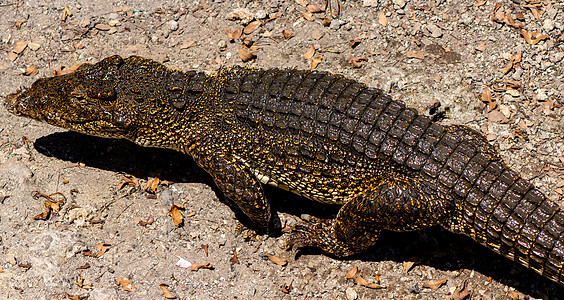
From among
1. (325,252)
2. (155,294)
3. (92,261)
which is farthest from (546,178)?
(92,261)

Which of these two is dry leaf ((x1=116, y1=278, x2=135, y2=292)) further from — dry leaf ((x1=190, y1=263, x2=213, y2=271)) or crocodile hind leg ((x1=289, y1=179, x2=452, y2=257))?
crocodile hind leg ((x1=289, y1=179, x2=452, y2=257))

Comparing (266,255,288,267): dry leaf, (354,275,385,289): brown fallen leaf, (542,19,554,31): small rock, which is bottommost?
(354,275,385,289): brown fallen leaf

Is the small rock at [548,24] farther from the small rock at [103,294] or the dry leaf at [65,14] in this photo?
the dry leaf at [65,14]

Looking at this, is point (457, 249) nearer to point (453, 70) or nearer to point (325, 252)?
point (325, 252)

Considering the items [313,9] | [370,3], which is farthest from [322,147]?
[370,3]

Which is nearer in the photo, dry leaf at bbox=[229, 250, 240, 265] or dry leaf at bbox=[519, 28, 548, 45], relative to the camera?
dry leaf at bbox=[229, 250, 240, 265]

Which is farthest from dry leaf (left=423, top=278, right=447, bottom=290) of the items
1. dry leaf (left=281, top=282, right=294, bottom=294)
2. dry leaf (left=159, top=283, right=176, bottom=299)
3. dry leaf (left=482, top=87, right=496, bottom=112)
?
dry leaf (left=159, top=283, right=176, bottom=299)

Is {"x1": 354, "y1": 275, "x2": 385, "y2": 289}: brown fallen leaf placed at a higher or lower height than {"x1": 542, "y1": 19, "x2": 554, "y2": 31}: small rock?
lower
